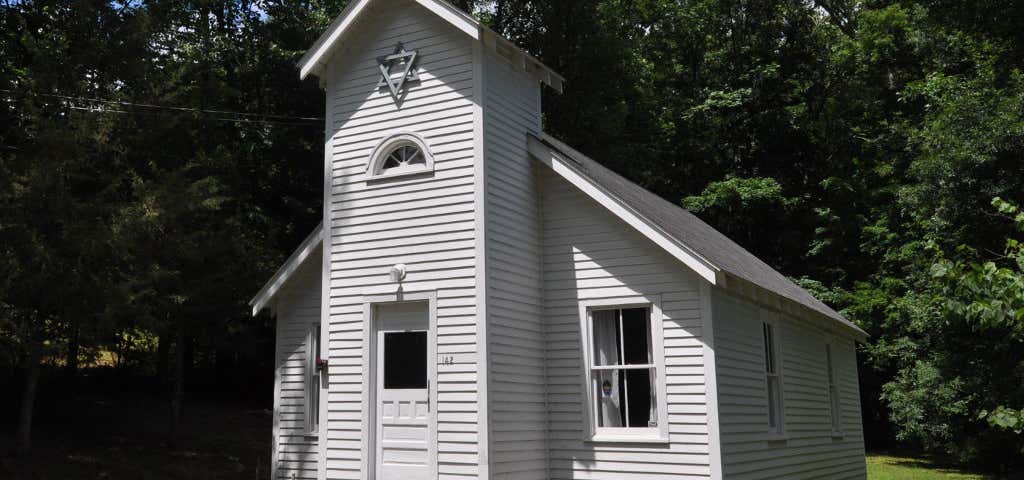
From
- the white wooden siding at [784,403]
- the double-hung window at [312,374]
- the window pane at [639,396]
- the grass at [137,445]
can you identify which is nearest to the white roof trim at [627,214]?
the white wooden siding at [784,403]

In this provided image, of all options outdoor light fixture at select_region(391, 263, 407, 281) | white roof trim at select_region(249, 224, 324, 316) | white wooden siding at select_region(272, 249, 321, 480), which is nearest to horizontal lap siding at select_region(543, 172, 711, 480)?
outdoor light fixture at select_region(391, 263, 407, 281)

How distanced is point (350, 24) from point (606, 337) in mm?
5845

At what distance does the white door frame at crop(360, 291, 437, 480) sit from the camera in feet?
35.4

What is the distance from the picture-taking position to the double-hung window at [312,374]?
45.9 feet

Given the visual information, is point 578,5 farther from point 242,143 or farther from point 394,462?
point 394,462

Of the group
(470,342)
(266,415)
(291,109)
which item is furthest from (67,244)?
(291,109)

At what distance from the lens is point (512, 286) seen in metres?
11.5

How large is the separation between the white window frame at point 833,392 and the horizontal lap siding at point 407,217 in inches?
343

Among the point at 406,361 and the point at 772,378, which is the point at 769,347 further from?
the point at 406,361

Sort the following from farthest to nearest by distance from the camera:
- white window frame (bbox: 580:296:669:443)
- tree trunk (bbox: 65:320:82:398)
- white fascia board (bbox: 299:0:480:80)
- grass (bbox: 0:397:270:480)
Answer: tree trunk (bbox: 65:320:82:398) < grass (bbox: 0:397:270:480) < white fascia board (bbox: 299:0:480:80) < white window frame (bbox: 580:296:669:443)

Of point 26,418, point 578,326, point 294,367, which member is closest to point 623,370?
point 578,326

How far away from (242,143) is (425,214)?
16116 mm

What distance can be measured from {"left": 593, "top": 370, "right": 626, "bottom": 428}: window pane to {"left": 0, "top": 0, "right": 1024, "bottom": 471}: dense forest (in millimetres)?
4339

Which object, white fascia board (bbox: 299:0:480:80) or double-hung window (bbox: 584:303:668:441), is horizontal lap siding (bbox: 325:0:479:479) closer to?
white fascia board (bbox: 299:0:480:80)
